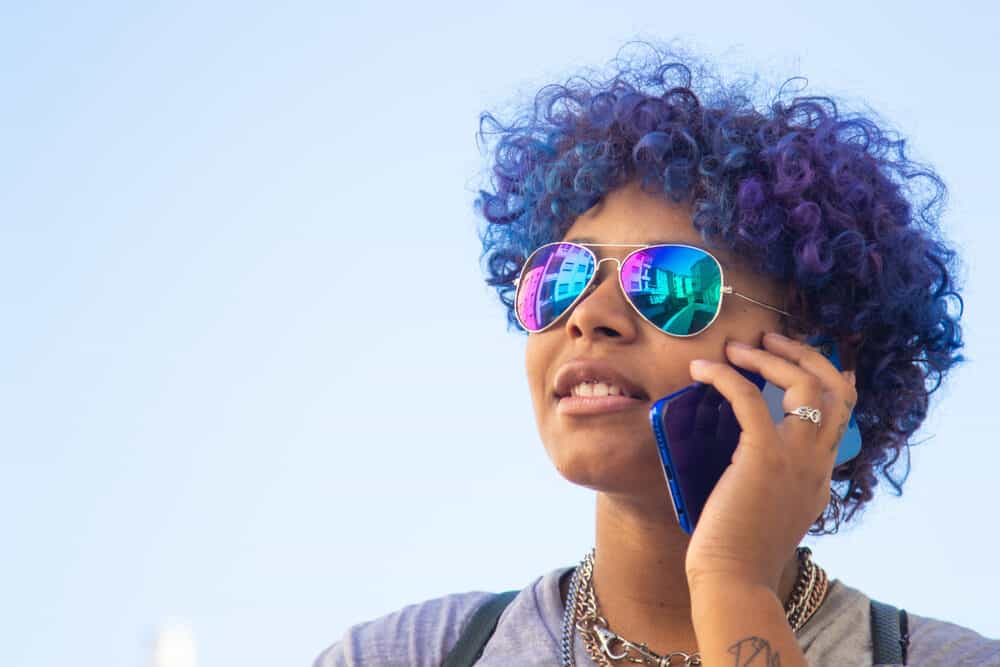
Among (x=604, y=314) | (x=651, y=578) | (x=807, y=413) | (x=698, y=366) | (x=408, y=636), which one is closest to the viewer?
(x=807, y=413)

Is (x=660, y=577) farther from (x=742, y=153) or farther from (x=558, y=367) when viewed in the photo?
(x=742, y=153)

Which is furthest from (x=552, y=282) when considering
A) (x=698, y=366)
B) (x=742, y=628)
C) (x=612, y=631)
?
(x=742, y=628)

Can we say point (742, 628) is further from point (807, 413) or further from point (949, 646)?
point (949, 646)

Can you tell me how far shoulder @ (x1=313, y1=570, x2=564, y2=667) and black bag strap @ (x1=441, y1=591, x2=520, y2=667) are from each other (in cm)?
2

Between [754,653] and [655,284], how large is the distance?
112 centimetres

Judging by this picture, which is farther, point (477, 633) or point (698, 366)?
point (477, 633)

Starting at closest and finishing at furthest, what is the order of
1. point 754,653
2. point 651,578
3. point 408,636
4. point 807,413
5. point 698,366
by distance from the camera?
1. point 754,653
2. point 807,413
3. point 698,366
4. point 651,578
5. point 408,636

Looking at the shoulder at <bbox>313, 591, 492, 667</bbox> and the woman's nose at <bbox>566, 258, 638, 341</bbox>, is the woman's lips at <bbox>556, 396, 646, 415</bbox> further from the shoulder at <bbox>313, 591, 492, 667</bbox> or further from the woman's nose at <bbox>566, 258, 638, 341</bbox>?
the shoulder at <bbox>313, 591, 492, 667</bbox>

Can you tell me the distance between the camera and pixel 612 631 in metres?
4.40

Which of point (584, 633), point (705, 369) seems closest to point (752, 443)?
point (705, 369)

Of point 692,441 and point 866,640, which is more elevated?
point 692,441

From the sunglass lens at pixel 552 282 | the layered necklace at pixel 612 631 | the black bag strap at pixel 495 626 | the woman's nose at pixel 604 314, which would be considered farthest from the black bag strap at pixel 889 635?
the sunglass lens at pixel 552 282

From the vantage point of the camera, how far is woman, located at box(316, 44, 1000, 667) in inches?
161

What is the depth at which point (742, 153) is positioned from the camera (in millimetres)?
4543
